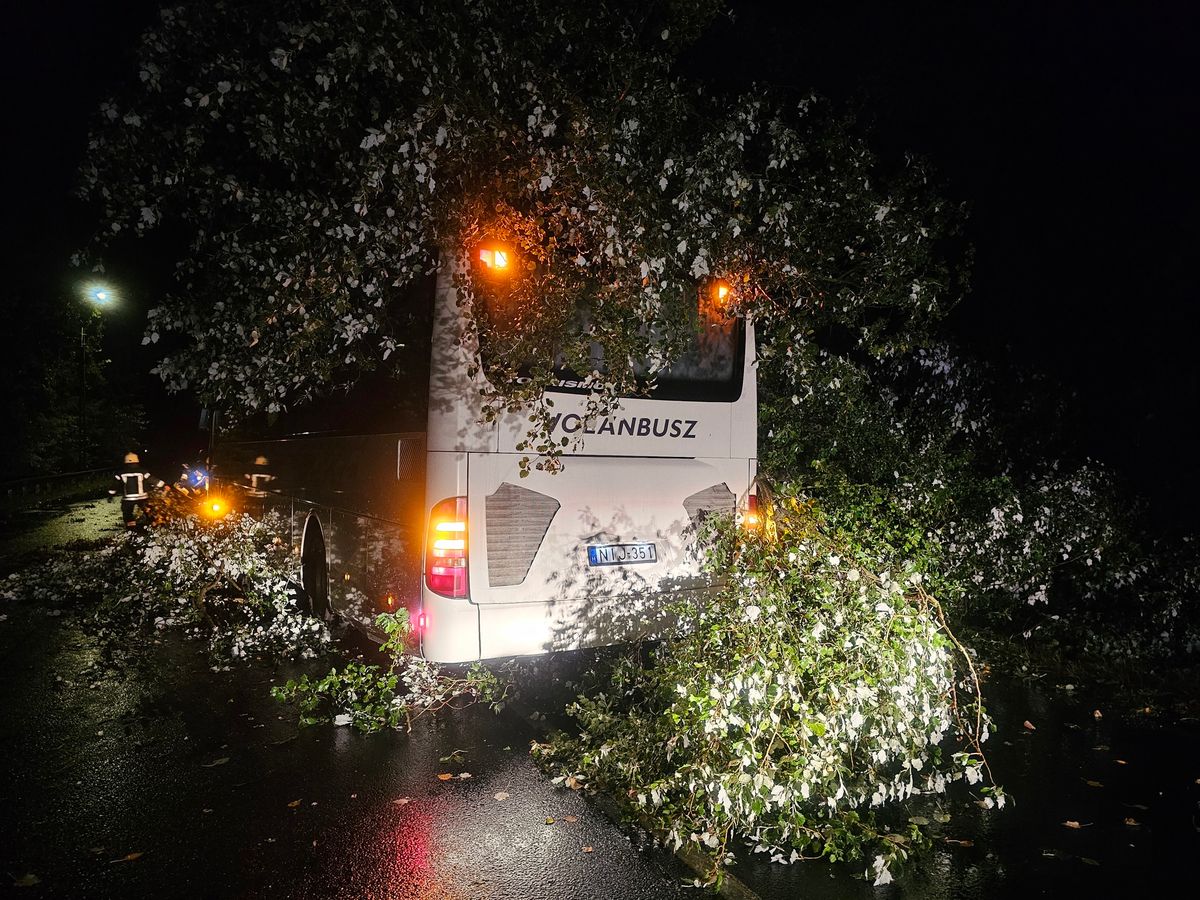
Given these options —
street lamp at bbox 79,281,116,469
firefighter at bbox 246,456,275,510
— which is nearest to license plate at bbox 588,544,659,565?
firefighter at bbox 246,456,275,510

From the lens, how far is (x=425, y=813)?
412cm

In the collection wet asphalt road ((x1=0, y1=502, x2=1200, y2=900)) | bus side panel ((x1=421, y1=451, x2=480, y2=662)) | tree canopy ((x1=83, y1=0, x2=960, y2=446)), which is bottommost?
wet asphalt road ((x1=0, y1=502, x2=1200, y2=900))

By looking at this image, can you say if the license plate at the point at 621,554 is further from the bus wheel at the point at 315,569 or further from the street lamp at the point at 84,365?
the street lamp at the point at 84,365

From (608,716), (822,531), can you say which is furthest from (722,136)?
(608,716)

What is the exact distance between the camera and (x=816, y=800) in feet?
13.3

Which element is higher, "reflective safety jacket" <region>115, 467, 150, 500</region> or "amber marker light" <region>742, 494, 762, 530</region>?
"reflective safety jacket" <region>115, 467, 150, 500</region>

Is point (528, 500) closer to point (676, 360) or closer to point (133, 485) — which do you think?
point (676, 360)

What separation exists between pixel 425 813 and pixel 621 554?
2227 mm

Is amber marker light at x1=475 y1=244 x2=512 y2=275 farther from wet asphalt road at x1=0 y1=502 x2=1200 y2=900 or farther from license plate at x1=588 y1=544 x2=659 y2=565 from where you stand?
wet asphalt road at x1=0 y1=502 x2=1200 y2=900

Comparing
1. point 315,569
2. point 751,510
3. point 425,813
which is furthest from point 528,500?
point 315,569

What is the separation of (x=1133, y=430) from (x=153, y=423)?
49.8ft

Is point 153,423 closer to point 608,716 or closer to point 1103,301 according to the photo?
point 608,716

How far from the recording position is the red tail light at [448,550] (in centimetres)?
509

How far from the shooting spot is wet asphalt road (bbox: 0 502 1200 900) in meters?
3.48
